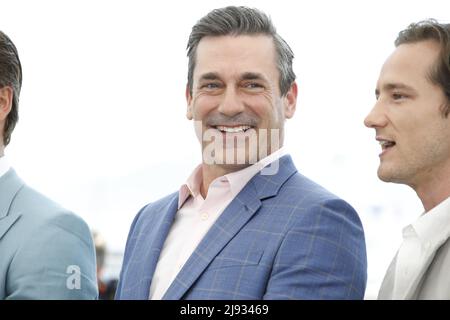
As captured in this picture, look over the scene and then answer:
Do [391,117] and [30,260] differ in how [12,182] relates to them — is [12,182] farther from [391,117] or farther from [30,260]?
[391,117]

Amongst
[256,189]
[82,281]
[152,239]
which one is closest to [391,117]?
[256,189]

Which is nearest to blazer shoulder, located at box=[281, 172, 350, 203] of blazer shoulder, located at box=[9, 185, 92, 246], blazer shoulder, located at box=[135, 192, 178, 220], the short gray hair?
the short gray hair

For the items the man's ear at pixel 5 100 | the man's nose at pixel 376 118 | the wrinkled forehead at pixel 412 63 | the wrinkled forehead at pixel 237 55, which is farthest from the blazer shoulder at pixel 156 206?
the wrinkled forehead at pixel 412 63

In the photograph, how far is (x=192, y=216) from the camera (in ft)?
7.95

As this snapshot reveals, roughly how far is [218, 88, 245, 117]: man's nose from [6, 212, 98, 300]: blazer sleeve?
572 mm

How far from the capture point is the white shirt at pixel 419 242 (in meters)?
1.90

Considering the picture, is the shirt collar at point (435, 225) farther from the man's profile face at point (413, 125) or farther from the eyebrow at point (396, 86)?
the eyebrow at point (396, 86)

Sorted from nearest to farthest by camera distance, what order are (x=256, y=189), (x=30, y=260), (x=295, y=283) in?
(x=295, y=283) → (x=30, y=260) → (x=256, y=189)

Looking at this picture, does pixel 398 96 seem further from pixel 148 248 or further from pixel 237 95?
pixel 148 248

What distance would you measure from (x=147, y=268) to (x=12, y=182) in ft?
1.74

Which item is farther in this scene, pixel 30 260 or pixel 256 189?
pixel 256 189

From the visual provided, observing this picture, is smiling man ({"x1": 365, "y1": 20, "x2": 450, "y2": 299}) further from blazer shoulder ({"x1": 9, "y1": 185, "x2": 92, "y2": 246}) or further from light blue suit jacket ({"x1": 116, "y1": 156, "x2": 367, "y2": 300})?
blazer shoulder ({"x1": 9, "y1": 185, "x2": 92, "y2": 246})
